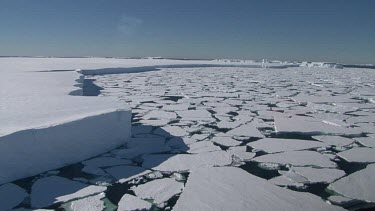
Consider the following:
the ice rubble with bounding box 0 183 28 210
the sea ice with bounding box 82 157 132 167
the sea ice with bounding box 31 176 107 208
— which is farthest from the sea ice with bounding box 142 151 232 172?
the ice rubble with bounding box 0 183 28 210

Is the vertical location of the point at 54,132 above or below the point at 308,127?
above

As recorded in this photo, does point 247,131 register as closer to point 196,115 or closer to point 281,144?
point 281,144

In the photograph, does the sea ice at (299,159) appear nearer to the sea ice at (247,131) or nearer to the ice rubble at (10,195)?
the sea ice at (247,131)

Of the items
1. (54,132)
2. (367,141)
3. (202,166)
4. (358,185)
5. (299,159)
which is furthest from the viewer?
(367,141)

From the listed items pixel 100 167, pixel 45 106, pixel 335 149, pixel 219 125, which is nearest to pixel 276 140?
pixel 335 149

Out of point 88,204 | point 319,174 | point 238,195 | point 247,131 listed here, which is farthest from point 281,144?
point 88,204

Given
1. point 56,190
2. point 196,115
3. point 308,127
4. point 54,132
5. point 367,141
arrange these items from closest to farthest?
point 56,190
point 54,132
point 367,141
point 308,127
point 196,115

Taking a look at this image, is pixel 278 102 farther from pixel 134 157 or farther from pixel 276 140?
pixel 134 157

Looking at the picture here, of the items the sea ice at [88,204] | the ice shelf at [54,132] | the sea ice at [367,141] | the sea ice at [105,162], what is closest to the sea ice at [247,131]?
the sea ice at [367,141]

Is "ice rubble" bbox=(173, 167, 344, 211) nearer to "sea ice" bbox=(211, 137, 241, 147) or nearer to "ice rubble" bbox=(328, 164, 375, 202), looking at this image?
"ice rubble" bbox=(328, 164, 375, 202)
